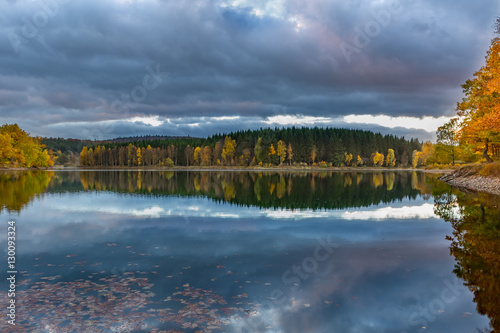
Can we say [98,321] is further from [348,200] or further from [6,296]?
[348,200]

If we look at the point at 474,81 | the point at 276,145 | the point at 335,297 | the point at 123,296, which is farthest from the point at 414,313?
the point at 276,145

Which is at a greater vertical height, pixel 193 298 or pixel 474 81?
pixel 474 81

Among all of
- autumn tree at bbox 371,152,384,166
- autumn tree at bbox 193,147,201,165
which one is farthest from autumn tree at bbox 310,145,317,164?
autumn tree at bbox 193,147,201,165

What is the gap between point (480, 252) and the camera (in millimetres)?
14547

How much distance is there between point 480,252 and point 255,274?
370 inches

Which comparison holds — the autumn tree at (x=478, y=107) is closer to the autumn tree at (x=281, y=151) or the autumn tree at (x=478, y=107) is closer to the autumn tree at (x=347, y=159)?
the autumn tree at (x=281, y=151)

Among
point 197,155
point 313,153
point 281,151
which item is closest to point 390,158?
point 313,153

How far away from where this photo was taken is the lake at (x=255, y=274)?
8.72 m

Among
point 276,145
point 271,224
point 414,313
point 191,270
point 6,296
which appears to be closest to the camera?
point 414,313

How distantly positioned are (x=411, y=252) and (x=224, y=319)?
399 inches

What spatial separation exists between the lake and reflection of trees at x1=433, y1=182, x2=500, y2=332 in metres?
0.05

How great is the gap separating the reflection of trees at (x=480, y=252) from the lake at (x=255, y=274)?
2.0 inches

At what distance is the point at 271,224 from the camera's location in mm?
22484

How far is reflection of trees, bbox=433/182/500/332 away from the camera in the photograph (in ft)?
32.3
